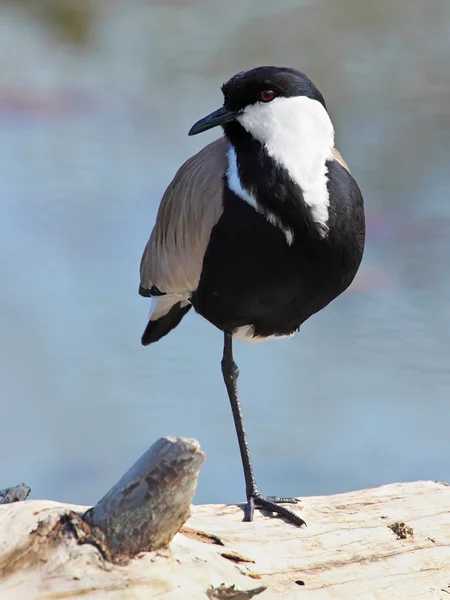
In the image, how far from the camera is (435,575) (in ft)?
10.6

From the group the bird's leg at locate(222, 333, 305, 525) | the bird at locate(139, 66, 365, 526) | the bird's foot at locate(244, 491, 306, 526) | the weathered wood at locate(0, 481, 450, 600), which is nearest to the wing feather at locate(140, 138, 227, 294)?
the bird at locate(139, 66, 365, 526)

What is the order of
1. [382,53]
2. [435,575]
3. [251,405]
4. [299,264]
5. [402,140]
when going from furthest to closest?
[382,53] → [402,140] → [251,405] → [299,264] → [435,575]

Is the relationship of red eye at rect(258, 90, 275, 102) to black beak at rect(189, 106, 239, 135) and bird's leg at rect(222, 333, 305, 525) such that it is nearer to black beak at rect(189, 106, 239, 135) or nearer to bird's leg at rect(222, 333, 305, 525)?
black beak at rect(189, 106, 239, 135)

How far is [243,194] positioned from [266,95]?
28 centimetres

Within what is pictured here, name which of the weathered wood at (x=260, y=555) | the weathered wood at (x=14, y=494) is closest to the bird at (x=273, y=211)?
the weathered wood at (x=260, y=555)

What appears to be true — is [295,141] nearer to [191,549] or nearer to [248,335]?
[248,335]

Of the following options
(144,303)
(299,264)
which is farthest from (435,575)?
(144,303)

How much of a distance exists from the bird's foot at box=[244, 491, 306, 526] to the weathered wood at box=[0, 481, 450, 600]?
0.03 m

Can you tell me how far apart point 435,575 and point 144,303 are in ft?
9.64

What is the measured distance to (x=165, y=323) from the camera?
14.5 ft

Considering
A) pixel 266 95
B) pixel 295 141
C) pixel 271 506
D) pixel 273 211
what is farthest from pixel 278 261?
pixel 271 506

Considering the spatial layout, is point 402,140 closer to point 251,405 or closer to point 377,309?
point 377,309

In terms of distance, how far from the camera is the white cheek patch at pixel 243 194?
340 centimetres

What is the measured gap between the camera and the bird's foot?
11.2 ft
